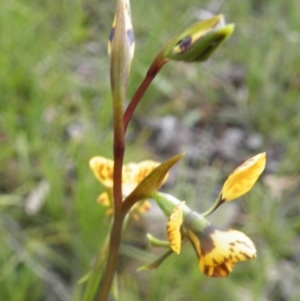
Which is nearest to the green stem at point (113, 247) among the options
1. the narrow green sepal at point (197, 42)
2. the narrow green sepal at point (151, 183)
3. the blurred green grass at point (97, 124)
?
the narrow green sepal at point (151, 183)

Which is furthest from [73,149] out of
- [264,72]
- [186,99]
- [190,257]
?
[264,72]

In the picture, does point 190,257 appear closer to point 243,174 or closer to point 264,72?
point 243,174

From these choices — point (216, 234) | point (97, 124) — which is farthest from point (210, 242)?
point (97, 124)

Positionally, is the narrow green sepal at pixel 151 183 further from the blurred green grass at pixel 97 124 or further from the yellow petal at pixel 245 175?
the blurred green grass at pixel 97 124

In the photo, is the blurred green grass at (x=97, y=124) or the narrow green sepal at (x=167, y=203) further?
the blurred green grass at (x=97, y=124)

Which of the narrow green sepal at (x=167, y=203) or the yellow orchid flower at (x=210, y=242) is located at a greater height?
the narrow green sepal at (x=167, y=203)

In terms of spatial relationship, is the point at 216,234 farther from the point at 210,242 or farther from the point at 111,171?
the point at 111,171

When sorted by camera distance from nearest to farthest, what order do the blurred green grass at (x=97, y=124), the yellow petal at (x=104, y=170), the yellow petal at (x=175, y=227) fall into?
the yellow petal at (x=175, y=227) → the yellow petal at (x=104, y=170) → the blurred green grass at (x=97, y=124)
